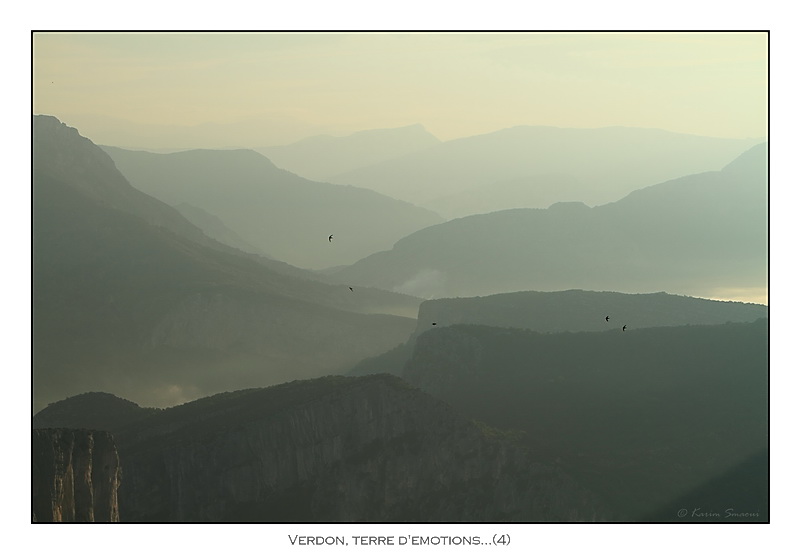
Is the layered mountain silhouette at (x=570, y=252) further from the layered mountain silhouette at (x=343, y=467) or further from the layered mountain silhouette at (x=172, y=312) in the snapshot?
the layered mountain silhouette at (x=343, y=467)

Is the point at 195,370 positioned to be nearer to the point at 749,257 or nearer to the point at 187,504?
the point at 187,504

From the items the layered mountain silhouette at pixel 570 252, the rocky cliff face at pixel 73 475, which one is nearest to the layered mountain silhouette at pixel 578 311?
the layered mountain silhouette at pixel 570 252

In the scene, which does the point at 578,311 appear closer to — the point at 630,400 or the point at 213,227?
the point at 630,400

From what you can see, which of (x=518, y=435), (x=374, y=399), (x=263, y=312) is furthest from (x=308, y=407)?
(x=263, y=312)

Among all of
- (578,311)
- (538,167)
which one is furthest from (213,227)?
(578,311)

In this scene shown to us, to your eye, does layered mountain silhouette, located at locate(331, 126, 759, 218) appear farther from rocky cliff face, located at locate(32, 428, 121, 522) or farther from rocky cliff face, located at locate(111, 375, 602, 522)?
rocky cliff face, located at locate(32, 428, 121, 522)

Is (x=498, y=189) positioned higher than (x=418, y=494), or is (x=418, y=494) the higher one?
(x=498, y=189)

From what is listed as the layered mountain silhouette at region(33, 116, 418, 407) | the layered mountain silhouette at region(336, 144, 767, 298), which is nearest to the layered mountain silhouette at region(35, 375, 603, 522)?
the layered mountain silhouette at region(336, 144, 767, 298)
